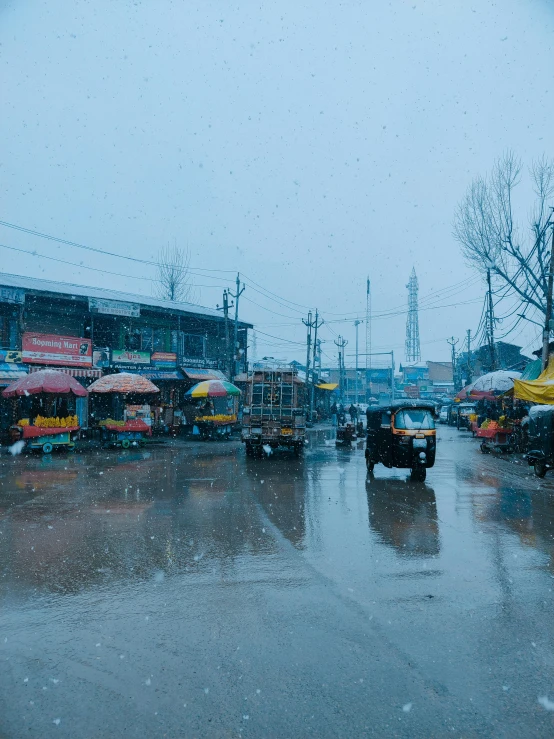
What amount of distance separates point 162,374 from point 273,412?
15.0 m

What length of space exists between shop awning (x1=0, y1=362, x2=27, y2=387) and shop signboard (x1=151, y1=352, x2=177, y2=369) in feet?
26.1

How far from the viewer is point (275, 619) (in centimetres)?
511

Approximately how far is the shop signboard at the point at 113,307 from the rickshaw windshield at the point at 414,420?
19842mm

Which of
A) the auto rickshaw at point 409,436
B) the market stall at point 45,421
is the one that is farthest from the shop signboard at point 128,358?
the auto rickshaw at point 409,436

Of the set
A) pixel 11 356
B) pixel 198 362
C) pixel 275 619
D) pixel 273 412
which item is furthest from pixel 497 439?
pixel 11 356

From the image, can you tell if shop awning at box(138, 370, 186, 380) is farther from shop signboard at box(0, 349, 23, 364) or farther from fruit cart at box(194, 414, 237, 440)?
shop signboard at box(0, 349, 23, 364)

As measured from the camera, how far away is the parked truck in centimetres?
1933

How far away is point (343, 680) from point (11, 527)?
22.3ft

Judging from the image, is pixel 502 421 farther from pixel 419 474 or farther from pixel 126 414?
pixel 126 414

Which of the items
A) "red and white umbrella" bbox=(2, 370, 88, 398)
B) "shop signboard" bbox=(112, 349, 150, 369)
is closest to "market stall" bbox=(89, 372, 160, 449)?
"red and white umbrella" bbox=(2, 370, 88, 398)

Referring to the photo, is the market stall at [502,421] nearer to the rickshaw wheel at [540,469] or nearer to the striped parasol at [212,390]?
the rickshaw wheel at [540,469]

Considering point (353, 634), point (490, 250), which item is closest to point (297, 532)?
point (353, 634)

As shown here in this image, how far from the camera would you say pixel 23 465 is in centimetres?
1747

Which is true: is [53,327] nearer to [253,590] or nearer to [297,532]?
[297,532]
